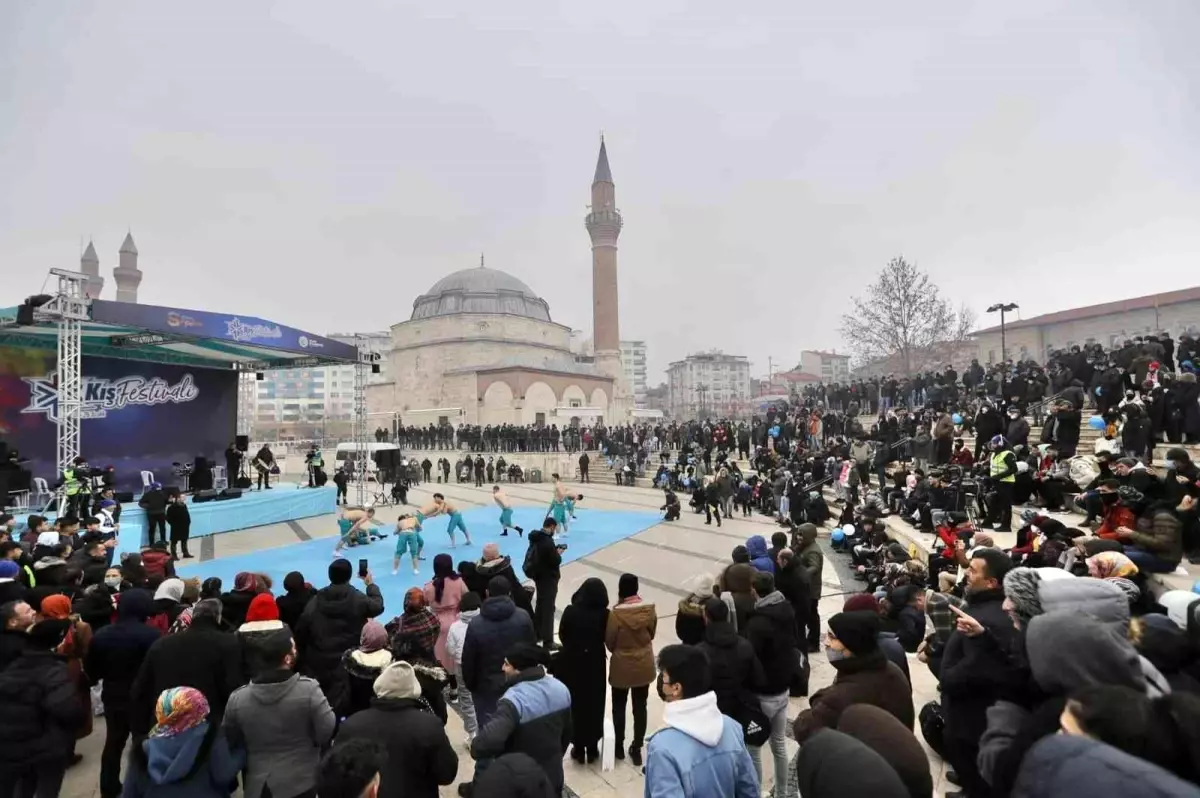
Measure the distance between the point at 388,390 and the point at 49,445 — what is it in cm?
3576

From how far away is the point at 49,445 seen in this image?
51.2 ft

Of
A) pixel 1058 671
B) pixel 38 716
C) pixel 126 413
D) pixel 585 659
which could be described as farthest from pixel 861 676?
pixel 126 413

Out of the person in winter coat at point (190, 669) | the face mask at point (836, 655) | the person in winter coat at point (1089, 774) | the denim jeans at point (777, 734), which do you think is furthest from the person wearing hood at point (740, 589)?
the person in winter coat at point (190, 669)

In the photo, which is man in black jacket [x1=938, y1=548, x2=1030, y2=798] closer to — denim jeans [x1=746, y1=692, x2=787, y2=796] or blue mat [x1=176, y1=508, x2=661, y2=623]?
denim jeans [x1=746, y1=692, x2=787, y2=796]

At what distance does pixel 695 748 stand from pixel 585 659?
1884mm

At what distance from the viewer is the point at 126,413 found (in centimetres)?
1730

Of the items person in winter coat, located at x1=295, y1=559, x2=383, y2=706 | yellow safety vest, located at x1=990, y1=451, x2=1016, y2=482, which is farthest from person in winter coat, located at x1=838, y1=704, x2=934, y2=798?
yellow safety vest, located at x1=990, y1=451, x2=1016, y2=482

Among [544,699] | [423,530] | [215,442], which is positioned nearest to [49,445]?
[215,442]

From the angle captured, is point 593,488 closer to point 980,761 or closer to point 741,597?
point 741,597

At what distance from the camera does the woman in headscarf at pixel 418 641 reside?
3.58m

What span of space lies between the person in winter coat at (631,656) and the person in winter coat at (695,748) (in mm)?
1600

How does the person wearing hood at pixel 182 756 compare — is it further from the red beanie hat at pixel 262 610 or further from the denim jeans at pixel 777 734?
the denim jeans at pixel 777 734

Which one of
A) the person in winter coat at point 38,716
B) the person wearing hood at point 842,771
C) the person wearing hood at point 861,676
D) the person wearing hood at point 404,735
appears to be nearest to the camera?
the person wearing hood at point 842,771

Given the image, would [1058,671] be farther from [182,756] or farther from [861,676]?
[182,756]
